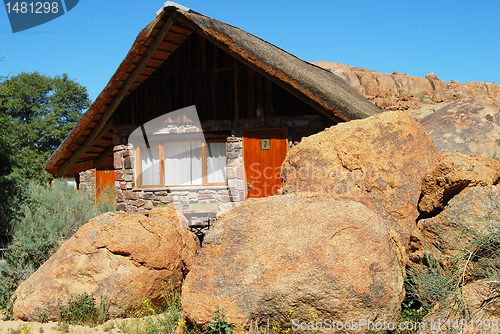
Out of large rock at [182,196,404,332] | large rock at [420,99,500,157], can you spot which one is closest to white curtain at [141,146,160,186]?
large rock at [420,99,500,157]

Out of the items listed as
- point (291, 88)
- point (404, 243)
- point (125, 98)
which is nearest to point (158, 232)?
point (404, 243)

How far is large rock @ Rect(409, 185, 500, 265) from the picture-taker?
10.8 ft

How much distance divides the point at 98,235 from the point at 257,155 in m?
4.77

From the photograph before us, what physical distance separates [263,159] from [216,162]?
1278 mm

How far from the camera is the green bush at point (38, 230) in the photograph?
516 centimetres

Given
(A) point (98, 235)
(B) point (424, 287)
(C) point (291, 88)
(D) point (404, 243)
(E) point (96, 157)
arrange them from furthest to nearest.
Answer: (E) point (96, 157), (C) point (291, 88), (A) point (98, 235), (D) point (404, 243), (B) point (424, 287)

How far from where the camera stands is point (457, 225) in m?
3.38

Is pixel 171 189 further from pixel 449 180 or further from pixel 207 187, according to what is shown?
pixel 449 180

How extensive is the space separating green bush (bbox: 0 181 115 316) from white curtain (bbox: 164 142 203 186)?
1962 millimetres

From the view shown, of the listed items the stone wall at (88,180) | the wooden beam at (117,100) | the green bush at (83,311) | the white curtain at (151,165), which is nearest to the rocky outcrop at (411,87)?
the stone wall at (88,180)

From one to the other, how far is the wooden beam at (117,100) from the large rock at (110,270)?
4.95 m

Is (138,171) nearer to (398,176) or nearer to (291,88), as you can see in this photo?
(291,88)

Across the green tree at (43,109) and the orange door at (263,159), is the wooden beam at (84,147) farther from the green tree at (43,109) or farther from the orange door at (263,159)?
the green tree at (43,109)

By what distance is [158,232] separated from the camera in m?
4.45
